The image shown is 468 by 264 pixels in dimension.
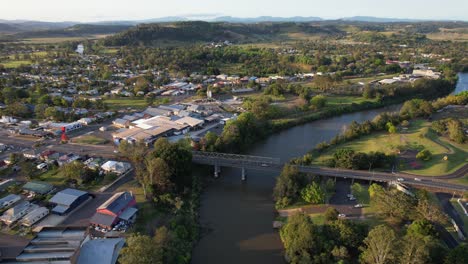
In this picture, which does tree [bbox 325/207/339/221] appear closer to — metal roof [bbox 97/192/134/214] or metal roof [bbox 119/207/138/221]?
metal roof [bbox 119/207/138/221]

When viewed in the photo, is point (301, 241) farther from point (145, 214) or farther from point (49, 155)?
point (49, 155)

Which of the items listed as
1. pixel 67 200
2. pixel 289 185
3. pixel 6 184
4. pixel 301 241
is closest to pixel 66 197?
pixel 67 200

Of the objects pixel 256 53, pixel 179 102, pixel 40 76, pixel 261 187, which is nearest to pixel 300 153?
pixel 261 187

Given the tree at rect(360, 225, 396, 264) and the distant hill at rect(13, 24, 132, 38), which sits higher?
the distant hill at rect(13, 24, 132, 38)

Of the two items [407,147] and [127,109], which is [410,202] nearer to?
[407,147]

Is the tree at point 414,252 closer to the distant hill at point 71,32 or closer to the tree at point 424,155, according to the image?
the tree at point 424,155

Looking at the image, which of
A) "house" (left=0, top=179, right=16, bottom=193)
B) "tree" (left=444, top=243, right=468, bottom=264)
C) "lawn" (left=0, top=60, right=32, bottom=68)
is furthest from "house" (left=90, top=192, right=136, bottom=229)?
"lawn" (left=0, top=60, right=32, bottom=68)
